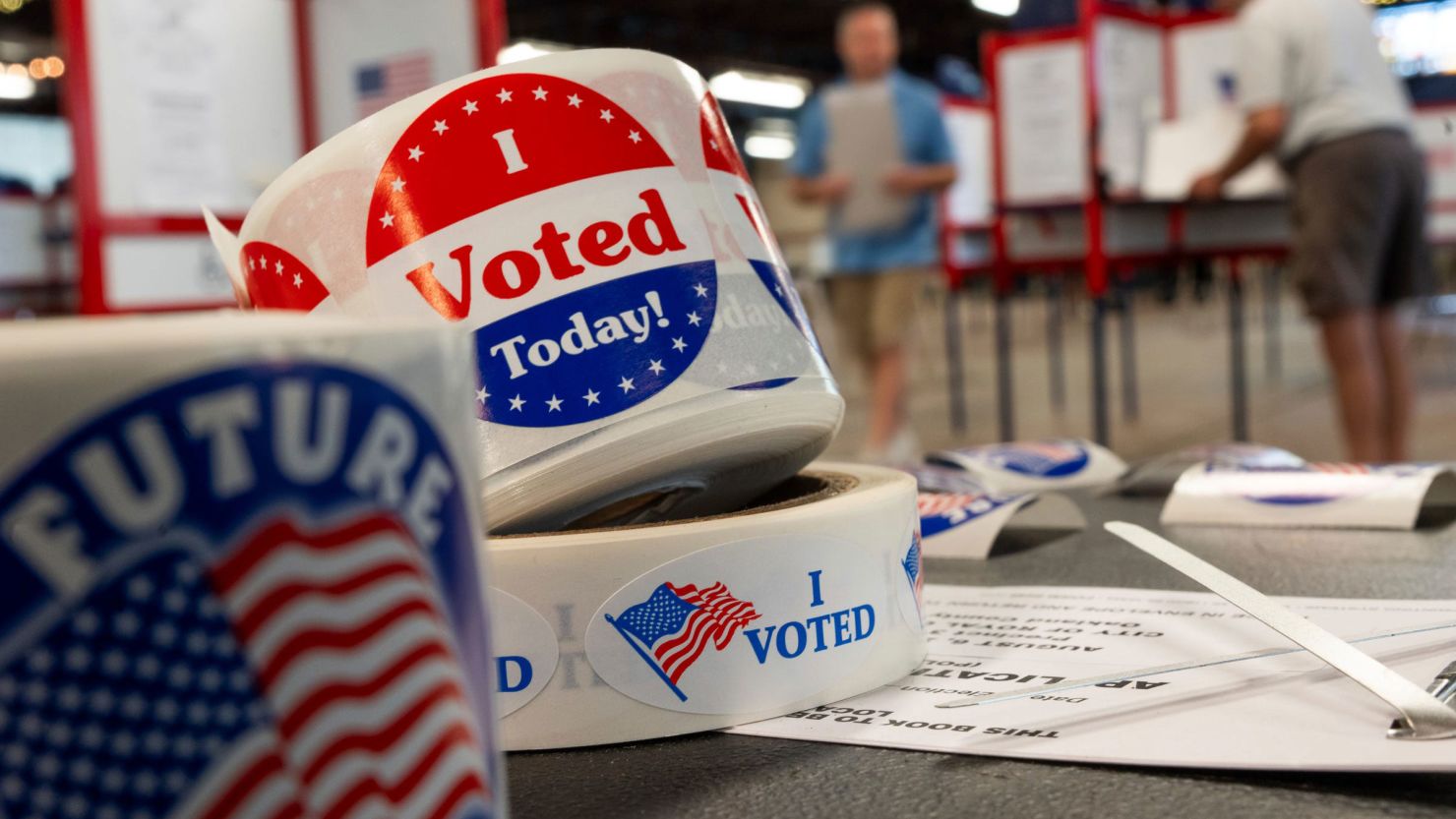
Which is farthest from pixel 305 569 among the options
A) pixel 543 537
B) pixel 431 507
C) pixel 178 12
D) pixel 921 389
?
pixel 921 389

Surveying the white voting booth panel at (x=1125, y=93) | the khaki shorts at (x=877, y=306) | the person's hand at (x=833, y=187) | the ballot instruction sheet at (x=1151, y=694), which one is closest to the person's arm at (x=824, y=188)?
the person's hand at (x=833, y=187)

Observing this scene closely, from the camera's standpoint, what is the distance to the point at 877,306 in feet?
12.0

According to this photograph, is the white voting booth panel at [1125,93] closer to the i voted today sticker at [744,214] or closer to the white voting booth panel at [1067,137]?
the white voting booth panel at [1067,137]

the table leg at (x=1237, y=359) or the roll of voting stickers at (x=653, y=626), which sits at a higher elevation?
the roll of voting stickers at (x=653, y=626)

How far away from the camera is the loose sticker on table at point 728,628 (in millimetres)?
394

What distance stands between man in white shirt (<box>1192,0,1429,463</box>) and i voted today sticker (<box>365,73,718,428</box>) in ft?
8.32

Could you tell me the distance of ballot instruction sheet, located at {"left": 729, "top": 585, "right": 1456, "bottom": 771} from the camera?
34 centimetres

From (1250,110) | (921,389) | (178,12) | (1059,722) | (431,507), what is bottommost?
(921,389)

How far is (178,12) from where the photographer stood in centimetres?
219

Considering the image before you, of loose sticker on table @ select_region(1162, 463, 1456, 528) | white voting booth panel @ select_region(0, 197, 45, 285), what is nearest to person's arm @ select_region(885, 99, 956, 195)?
loose sticker on table @ select_region(1162, 463, 1456, 528)

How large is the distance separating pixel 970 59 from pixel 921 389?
1063 cm

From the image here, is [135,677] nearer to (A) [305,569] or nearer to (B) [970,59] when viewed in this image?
(A) [305,569]

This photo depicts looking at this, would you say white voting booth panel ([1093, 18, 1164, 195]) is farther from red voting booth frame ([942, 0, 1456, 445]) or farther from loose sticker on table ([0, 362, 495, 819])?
loose sticker on table ([0, 362, 495, 819])

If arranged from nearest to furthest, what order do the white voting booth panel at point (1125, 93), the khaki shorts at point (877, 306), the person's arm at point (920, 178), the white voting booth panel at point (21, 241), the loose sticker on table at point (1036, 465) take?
the loose sticker on table at point (1036, 465) < the person's arm at point (920, 178) < the khaki shorts at point (877, 306) < the white voting booth panel at point (1125, 93) < the white voting booth panel at point (21, 241)
